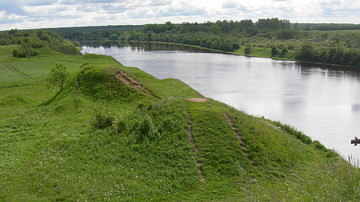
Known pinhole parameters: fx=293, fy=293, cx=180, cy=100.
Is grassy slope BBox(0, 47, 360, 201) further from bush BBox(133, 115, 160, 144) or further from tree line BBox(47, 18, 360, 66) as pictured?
tree line BBox(47, 18, 360, 66)

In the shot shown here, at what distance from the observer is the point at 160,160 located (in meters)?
14.2

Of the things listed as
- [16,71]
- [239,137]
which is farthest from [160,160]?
[16,71]

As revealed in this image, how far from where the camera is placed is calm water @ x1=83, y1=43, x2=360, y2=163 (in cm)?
3013

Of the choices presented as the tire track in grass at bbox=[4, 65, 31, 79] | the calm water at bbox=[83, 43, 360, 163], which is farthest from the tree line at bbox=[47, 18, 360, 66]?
the tire track in grass at bbox=[4, 65, 31, 79]

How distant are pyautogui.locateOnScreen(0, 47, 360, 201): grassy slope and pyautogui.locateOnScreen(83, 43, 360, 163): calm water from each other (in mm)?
9436

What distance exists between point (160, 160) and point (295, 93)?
123 feet

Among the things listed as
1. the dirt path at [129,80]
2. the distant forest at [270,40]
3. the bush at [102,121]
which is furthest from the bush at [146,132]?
the distant forest at [270,40]

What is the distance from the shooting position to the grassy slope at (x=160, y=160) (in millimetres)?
11734

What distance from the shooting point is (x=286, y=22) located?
188 meters

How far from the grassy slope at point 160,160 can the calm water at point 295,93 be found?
9436mm

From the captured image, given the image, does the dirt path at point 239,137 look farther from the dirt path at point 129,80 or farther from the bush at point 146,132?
the dirt path at point 129,80

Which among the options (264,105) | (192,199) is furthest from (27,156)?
(264,105)

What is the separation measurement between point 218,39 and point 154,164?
117537mm

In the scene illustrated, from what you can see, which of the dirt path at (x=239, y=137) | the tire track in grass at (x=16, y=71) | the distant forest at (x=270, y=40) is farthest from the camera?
the distant forest at (x=270, y=40)
